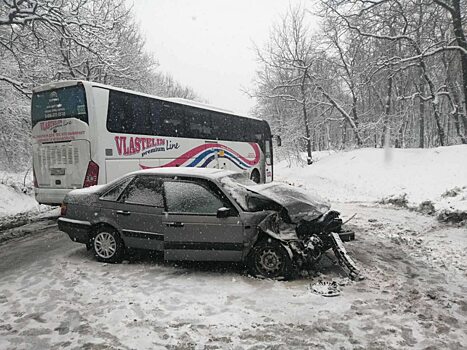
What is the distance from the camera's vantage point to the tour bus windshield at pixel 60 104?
9.42 metres

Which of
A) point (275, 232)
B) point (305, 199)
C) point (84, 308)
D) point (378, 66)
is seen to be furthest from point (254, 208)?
point (378, 66)

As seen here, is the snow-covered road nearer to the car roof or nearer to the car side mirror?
the car side mirror

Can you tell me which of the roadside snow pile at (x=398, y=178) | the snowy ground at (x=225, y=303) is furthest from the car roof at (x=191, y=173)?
the roadside snow pile at (x=398, y=178)

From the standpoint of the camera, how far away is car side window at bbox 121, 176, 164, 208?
20.0 ft

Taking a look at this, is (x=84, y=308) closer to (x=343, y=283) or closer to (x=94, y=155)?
(x=343, y=283)

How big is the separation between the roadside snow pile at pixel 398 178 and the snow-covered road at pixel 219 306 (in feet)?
17.4

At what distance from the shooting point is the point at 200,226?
570 cm

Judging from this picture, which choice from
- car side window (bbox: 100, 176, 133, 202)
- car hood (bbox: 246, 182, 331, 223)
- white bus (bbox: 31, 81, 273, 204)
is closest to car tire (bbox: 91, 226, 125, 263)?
car side window (bbox: 100, 176, 133, 202)

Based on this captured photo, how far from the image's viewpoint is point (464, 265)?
628cm

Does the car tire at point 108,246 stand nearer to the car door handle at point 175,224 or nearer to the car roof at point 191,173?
the car door handle at point 175,224

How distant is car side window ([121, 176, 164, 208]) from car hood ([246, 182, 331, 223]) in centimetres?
145

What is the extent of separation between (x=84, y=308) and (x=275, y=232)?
107 inches

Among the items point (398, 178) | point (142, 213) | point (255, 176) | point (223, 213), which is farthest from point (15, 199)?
point (398, 178)

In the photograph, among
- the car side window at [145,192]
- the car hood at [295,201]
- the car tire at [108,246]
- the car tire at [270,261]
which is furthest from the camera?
the car tire at [108,246]
